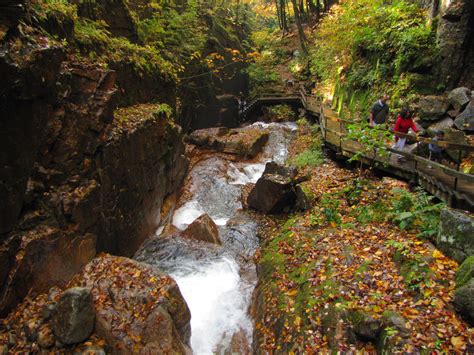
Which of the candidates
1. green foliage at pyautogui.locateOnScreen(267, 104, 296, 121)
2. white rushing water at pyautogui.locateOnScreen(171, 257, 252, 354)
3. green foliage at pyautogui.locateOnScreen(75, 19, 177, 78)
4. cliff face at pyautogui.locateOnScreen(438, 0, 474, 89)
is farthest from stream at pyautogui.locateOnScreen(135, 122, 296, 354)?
green foliage at pyautogui.locateOnScreen(267, 104, 296, 121)

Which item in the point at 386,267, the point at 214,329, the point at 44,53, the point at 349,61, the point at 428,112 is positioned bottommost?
the point at 214,329

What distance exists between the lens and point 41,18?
7418 mm

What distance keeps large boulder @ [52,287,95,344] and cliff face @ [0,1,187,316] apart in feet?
3.53

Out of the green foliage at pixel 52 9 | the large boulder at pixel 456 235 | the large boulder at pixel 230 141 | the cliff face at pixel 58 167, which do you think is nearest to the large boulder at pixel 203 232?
the cliff face at pixel 58 167

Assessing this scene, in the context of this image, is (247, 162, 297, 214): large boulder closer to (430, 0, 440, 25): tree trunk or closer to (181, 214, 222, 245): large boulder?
(181, 214, 222, 245): large boulder

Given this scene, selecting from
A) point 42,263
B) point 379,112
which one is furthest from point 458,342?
point 379,112

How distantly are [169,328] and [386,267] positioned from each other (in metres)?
4.45

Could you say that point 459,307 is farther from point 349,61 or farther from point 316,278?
point 349,61

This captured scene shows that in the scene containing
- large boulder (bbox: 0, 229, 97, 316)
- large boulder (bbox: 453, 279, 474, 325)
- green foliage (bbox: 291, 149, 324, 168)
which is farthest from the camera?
green foliage (bbox: 291, 149, 324, 168)

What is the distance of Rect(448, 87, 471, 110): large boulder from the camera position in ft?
35.0

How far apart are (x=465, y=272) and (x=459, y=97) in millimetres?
8136

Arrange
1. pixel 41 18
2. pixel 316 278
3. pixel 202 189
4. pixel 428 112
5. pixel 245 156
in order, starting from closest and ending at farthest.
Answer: pixel 316 278 → pixel 41 18 → pixel 428 112 → pixel 202 189 → pixel 245 156

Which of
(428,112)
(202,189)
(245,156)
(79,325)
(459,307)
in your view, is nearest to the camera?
(459,307)

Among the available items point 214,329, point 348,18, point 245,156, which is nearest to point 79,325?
point 214,329
